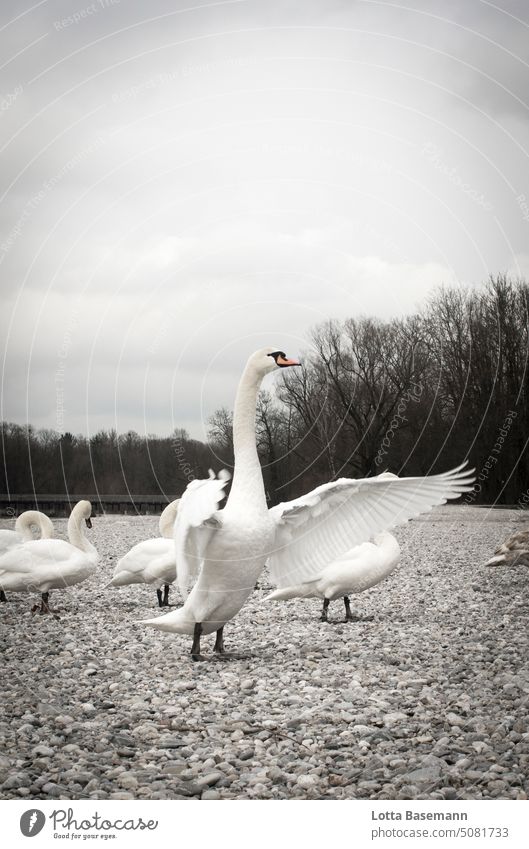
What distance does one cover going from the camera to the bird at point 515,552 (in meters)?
7.72

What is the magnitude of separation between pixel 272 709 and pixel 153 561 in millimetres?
2396

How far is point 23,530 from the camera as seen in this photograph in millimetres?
6566

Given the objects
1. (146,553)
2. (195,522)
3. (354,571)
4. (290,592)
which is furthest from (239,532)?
(146,553)

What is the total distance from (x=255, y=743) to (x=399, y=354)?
289 cm

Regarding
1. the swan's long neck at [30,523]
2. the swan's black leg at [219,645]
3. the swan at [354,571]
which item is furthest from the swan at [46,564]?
the swan's black leg at [219,645]

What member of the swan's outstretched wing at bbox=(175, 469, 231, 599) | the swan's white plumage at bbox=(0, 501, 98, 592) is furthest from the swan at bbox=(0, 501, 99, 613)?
the swan's outstretched wing at bbox=(175, 469, 231, 599)

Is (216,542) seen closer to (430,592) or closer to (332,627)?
(332,627)

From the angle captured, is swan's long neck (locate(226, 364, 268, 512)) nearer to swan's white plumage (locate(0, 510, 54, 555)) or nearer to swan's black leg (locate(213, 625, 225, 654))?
swan's black leg (locate(213, 625, 225, 654))

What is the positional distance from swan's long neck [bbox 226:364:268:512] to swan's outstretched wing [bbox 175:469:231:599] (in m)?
0.17

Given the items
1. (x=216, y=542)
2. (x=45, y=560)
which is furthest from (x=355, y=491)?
(x=45, y=560)

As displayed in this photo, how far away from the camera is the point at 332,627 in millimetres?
5664

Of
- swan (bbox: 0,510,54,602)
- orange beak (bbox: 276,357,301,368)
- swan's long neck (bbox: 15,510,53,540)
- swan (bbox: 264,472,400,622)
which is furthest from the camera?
swan's long neck (bbox: 15,510,53,540)

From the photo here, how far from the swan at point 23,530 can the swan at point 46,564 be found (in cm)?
17

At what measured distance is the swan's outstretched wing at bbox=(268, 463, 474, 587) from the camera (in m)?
4.00
